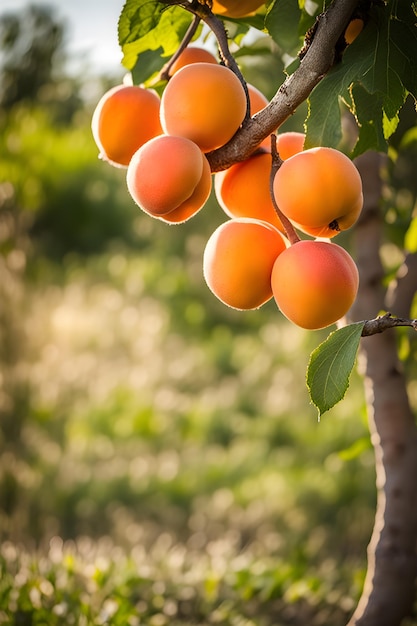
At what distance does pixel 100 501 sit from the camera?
2119mm

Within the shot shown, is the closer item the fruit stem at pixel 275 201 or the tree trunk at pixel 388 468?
the fruit stem at pixel 275 201

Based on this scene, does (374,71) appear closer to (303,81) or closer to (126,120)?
(303,81)

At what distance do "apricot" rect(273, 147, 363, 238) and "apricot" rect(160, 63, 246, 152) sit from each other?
0.05 m

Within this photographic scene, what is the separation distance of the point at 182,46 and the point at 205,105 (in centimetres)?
10

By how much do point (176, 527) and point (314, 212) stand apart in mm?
1750

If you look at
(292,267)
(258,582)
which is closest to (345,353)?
(292,267)

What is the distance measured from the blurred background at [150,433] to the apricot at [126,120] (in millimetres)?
289

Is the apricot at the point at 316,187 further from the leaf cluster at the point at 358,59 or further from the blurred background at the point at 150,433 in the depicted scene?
the blurred background at the point at 150,433

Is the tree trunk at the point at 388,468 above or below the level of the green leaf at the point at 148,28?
below

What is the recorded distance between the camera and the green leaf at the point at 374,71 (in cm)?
46

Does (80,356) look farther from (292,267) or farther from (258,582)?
(292,267)

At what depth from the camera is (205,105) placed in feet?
1.44

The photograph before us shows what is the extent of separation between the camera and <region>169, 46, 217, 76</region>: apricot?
533 millimetres

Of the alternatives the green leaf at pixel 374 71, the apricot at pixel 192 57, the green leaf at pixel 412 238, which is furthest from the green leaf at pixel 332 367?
the green leaf at pixel 412 238
